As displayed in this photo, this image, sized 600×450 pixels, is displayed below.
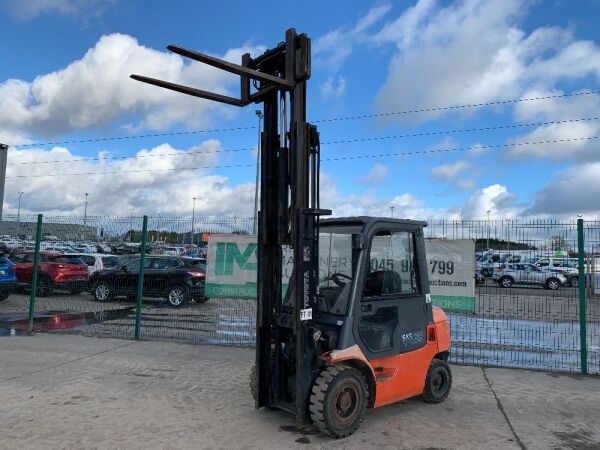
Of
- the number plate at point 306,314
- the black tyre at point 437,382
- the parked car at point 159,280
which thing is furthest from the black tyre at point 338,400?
the parked car at point 159,280

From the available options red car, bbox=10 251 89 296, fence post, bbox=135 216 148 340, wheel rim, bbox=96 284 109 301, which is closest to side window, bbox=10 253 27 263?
red car, bbox=10 251 89 296

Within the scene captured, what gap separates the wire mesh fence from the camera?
8.77m

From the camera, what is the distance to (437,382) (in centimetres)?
582

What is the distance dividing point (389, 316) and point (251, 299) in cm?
498

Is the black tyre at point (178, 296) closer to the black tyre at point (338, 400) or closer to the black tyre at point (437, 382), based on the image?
the black tyre at point (437, 382)

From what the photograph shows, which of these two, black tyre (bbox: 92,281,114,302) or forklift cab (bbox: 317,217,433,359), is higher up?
forklift cab (bbox: 317,217,433,359)

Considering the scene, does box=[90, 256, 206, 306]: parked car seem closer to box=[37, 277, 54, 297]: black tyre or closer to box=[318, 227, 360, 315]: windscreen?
box=[37, 277, 54, 297]: black tyre

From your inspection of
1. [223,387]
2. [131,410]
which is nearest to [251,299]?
[223,387]

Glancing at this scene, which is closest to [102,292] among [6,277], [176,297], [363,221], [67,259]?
[176,297]

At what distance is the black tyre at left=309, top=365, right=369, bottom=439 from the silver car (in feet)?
23.7

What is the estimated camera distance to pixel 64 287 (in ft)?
50.4

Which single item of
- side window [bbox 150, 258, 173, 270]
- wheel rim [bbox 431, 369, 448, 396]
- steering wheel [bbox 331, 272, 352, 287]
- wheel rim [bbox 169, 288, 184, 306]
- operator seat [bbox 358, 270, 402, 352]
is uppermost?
side window [bbox 150, 258, 173, 270]

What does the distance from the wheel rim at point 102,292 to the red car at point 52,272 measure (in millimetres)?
1832

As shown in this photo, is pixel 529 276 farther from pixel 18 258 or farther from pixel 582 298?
pixel 18 258
